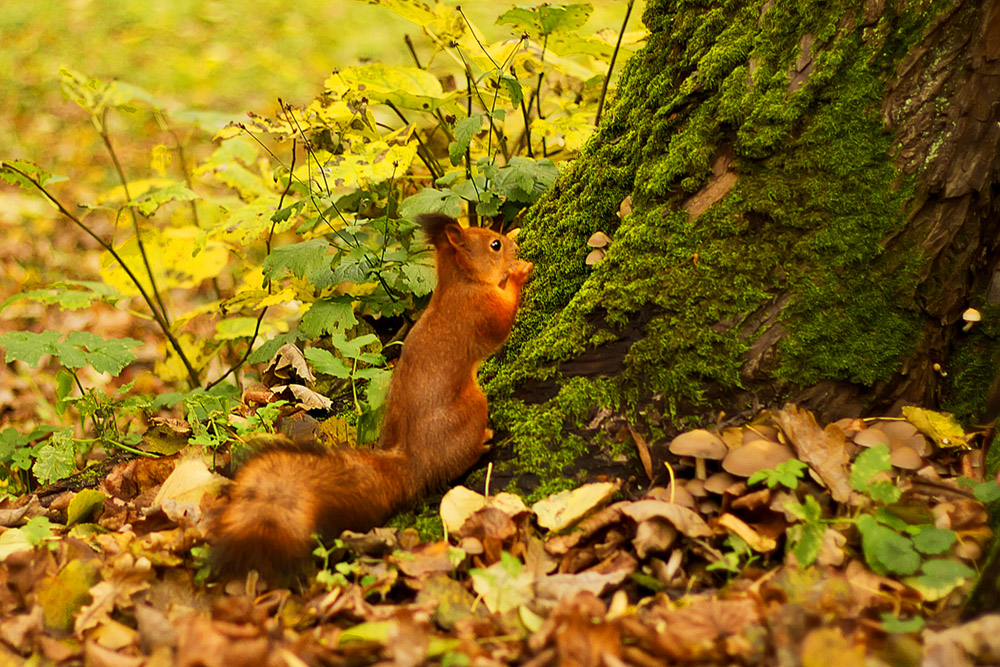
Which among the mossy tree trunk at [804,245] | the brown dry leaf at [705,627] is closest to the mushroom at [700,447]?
the mossy tree trunk at [804,245]

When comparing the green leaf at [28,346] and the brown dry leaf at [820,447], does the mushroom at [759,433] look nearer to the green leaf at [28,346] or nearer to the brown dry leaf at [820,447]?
the brown dry leaf at [820,447]

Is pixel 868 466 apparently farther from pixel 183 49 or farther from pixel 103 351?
pixel 183 49

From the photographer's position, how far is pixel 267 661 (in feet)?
4.48

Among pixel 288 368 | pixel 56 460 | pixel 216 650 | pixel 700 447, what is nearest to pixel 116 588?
pixel 216 650

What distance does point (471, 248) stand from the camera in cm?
265

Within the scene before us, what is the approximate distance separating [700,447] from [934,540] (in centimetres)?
53

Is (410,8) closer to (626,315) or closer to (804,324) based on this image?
(626,315)

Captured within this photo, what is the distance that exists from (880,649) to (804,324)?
0.91 meters

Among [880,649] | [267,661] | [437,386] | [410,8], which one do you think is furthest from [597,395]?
[410,8]

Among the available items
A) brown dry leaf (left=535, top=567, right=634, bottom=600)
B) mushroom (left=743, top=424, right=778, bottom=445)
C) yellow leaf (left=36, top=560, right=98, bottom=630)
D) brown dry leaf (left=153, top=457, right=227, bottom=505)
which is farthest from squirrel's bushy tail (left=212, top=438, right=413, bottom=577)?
mushroom (left=743, top=424, right=778, bottom=445)

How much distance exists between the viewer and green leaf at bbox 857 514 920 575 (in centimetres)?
154

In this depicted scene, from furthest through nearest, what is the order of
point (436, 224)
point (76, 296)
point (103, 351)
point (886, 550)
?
point (76, 296) → point (103, 351) → point (436, 224) → point (886, 550)

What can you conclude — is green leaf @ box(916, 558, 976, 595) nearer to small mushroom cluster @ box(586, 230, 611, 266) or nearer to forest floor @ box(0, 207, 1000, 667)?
forest floor @ box(0, 207, 1000, 667)

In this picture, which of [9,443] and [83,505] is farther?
[9,443]
